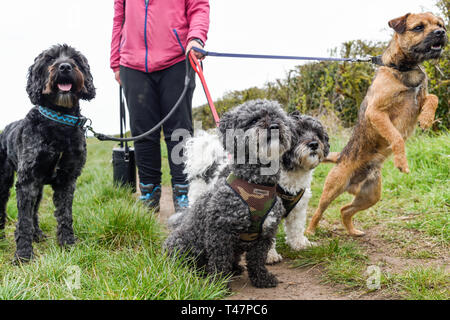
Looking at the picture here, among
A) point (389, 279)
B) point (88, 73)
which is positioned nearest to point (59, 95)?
point (88, 73)

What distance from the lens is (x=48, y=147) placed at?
3467 millimetres

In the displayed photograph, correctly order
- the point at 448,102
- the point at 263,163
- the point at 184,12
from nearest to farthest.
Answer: the point at 263,163 → the point at 184,12 → the point at 448,102

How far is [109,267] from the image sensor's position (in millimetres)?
2834

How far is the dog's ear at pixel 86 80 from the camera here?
3762 millimetres

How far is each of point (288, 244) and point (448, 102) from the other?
209 inches

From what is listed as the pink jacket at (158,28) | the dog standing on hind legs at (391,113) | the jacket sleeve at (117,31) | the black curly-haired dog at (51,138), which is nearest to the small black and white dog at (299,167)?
the dog standing on hind legs at (391,113)

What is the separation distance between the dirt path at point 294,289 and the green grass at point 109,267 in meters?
0.31

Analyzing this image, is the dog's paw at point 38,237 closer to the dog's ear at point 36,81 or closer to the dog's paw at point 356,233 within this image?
the dog's ear at point 36,81

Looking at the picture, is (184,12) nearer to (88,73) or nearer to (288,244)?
(88,73)

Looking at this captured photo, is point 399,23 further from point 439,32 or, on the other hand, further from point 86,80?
point 86,80

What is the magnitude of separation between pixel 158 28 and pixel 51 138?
1.68 meters

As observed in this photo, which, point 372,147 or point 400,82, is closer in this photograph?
point 400,82

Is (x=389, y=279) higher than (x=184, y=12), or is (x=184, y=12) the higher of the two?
(x=184, y=12)

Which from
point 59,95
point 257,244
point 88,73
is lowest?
point 257,244
